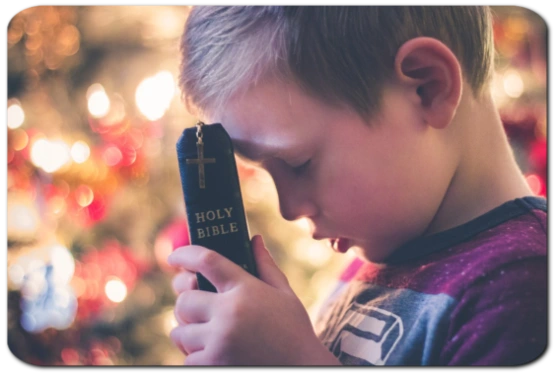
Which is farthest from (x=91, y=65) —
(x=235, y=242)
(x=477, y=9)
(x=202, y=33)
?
(x=477, y=9)

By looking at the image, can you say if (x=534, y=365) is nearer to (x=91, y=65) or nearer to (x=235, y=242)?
(x=235, y=242)

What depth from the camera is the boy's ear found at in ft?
1.47

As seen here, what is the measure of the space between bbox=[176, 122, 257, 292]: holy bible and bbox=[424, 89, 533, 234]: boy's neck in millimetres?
177

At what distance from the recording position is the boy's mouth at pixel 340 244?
1.70 ft

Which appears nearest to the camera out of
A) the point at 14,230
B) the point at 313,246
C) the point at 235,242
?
the point at 235,242

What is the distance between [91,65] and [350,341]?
0.42 meters

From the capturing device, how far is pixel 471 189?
1.54 feet

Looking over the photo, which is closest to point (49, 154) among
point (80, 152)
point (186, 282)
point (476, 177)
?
point (80, 152)

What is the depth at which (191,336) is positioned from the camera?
46 centimetres

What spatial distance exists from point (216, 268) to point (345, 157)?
14 cm

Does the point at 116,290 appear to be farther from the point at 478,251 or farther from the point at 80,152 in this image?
the point at 478,251

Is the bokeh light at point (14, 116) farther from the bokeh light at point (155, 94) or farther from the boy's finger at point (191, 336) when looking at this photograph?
the boy's finger at point (191, 336)

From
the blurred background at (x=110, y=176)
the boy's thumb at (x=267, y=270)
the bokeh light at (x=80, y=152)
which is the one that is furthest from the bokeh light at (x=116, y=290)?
the boy's thumb at (x=267, y=270)

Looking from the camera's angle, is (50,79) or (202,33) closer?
(202,33)
